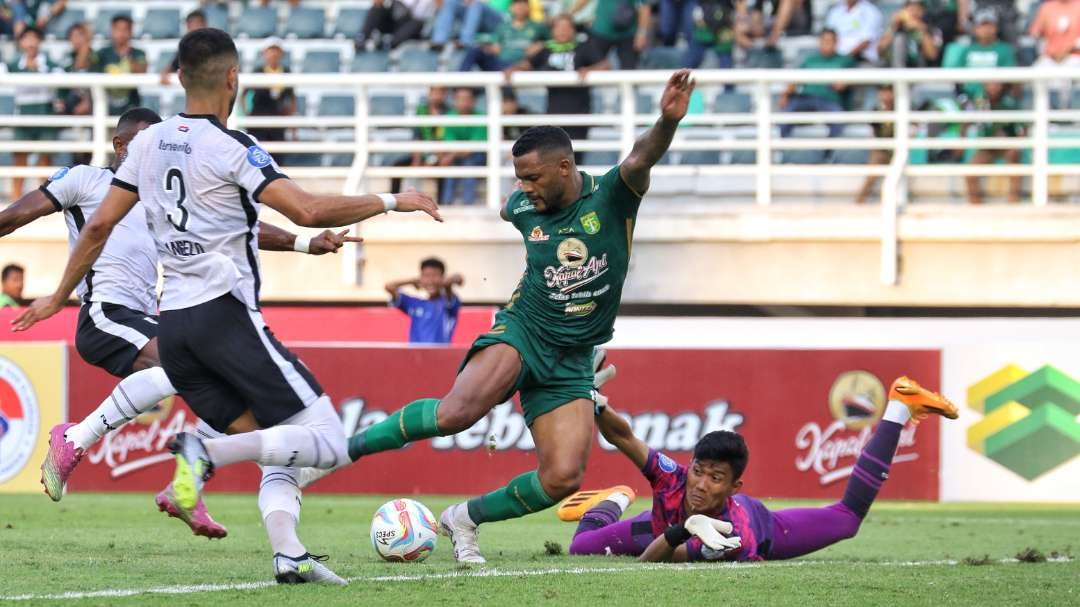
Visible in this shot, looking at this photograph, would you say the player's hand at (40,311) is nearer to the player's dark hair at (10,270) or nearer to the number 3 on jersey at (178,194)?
the number 3 on jersey at (178,194)

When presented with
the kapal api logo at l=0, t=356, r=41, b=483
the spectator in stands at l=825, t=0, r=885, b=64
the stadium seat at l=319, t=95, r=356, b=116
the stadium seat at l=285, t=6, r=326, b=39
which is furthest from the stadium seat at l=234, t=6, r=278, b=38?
the kapal api logo at l=0, t=356, r=41, b=483

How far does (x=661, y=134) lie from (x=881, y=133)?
10.9 meters

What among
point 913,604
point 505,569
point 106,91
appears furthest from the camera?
point 106,91

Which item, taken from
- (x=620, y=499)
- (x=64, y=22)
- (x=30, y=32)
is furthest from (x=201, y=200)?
(x=64, y=22)

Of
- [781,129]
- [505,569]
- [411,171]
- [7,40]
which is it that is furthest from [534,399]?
[7,40]

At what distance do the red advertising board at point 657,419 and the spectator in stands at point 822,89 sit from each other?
3664mm

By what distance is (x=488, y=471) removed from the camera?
1428cm

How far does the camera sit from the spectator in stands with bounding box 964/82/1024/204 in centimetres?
1705

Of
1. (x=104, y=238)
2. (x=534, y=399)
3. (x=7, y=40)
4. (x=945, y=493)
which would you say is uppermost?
(x=7, y=40)

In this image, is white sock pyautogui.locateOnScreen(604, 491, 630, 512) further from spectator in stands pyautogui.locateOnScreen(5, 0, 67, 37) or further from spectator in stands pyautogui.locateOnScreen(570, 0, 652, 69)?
spectator in stands pyautogui.locateOnScreen(5, 0, 67, 37)

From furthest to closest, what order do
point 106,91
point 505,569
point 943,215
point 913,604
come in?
point 106,91 < point 943,215 < point 505,569 < point 913,604

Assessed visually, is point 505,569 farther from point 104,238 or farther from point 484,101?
point 484,101

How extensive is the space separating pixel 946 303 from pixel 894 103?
218 centimetres

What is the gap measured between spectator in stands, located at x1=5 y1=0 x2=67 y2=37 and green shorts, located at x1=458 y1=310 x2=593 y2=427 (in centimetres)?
1427
